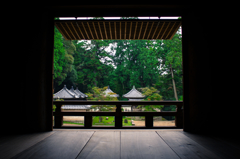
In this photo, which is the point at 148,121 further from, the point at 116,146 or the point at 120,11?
the point at 120,11

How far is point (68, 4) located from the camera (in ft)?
8.89
